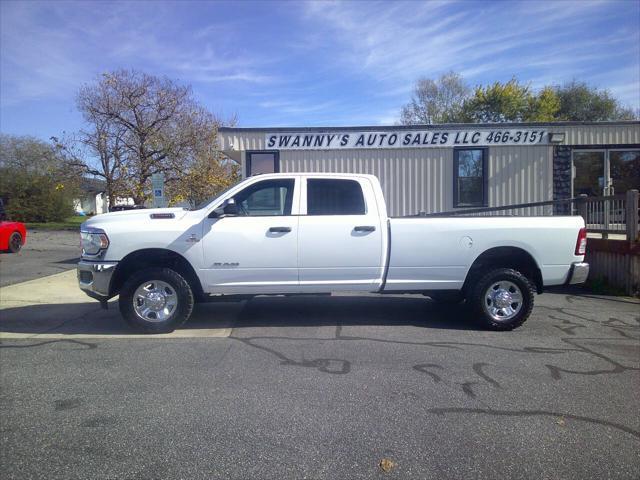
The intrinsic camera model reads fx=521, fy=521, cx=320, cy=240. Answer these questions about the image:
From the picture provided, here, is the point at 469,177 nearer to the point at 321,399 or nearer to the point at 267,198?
the point at 267,198

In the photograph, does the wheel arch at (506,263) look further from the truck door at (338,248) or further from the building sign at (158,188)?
the building sign at (158,188)

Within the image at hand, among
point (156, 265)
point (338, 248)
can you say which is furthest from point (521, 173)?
point (156, 265)

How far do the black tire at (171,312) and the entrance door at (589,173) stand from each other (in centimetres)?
1234

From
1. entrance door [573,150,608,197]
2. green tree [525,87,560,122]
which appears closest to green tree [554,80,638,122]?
green tree [525,87,560,122]

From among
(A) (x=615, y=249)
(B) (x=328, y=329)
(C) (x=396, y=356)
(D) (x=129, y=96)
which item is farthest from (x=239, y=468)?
(D) (x=129, y=96)

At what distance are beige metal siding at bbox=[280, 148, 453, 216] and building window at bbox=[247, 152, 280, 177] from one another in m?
0.18

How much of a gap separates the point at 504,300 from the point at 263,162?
29.5ft

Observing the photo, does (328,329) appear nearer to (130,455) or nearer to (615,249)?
(130,455)

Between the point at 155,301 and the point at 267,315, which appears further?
the point at 267,315

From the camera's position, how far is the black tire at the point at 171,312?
21.5 ft

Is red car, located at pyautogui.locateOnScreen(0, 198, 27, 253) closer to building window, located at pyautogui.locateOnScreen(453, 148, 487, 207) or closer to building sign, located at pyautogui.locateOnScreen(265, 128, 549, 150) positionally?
building sign, located at pyautogui.locateOnScreen(265, 128, 549, 150)

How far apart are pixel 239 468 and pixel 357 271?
12.4 feet

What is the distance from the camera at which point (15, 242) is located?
58.2 ft

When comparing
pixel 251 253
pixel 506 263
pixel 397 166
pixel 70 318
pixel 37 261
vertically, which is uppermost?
pixel 397 166
